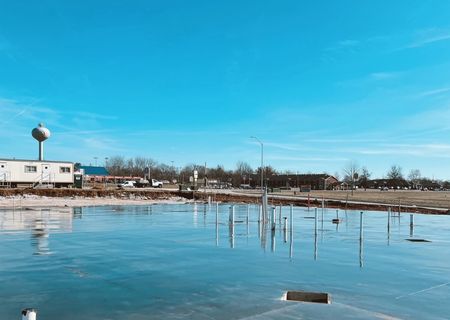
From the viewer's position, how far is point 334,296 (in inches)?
356

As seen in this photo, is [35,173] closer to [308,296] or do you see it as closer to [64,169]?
[64,169]

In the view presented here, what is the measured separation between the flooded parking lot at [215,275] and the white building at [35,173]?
42983 millimetres

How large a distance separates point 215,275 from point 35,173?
5549 cm

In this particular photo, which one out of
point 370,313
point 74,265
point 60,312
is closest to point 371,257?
point 370,313

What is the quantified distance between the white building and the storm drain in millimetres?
57055

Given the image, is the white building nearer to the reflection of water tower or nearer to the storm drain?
the reflection of water tower

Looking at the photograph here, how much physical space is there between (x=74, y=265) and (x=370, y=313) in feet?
25.7

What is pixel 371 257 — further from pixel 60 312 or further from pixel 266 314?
pixel 60 312

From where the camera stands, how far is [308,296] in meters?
8.80

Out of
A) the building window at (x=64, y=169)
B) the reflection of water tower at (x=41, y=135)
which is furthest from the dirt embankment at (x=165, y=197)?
the reflection of water tower at (x=41, y=135)

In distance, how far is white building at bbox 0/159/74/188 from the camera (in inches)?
2297

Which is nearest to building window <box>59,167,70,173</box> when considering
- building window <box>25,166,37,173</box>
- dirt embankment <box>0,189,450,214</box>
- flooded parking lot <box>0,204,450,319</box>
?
building window <box>25,166,37,173</box>

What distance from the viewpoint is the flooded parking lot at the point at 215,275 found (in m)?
7.96

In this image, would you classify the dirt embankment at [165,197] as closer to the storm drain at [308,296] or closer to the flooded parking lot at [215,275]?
the flooded parking lot at [215,275]
